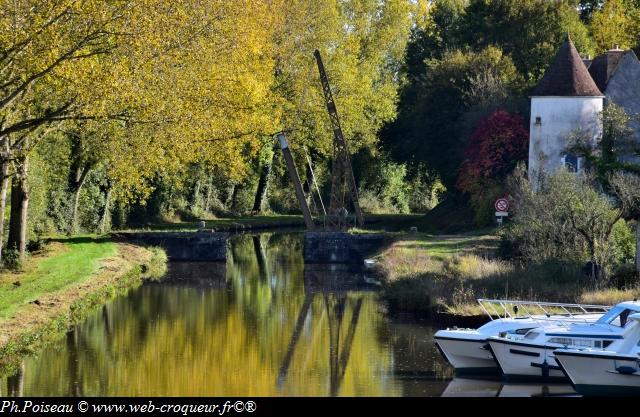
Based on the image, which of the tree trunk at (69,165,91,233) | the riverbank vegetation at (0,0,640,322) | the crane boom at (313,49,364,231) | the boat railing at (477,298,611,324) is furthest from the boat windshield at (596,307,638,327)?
the tree trunk at (69,165,91,233)

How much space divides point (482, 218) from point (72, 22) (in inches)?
1156

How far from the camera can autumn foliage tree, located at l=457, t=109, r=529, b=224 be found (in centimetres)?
5656

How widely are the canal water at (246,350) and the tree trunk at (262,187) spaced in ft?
104

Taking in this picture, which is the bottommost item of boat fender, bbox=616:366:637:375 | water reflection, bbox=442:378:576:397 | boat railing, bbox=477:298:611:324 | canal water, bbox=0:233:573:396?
water reflection, bbox=442:378:576:397

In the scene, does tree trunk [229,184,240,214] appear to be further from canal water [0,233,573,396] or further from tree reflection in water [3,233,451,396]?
canal water [0,233,573,396]

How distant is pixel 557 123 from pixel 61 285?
26.5m

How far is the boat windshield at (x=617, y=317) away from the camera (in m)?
26.1

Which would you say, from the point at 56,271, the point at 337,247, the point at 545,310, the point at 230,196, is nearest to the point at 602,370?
the point at 545,310


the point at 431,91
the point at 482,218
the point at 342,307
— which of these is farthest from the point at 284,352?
the point at 431,91

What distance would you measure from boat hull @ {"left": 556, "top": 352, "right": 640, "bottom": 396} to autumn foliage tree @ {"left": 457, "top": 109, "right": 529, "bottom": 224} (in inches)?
1231

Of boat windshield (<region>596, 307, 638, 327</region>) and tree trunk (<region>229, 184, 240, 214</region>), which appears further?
tree trunk (<region>229, 184, 240, 214</region>)

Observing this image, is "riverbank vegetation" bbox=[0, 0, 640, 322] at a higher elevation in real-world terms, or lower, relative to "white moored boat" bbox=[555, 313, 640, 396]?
higher

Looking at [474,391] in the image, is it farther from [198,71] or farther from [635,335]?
[198,71]

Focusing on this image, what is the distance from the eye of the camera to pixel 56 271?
40.2 meters
